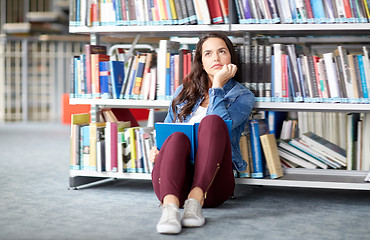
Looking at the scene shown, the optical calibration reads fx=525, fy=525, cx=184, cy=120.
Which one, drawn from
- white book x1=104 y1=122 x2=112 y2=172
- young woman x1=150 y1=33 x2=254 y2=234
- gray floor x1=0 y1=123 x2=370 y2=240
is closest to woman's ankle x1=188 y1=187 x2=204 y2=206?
young woman x1=150 y1=33 x2=254 y2=234

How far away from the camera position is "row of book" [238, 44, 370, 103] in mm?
2641

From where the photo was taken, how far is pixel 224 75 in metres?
2.55

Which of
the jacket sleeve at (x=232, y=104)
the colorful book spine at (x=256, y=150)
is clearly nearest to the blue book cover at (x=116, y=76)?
the jacket sleeve at (x=232, y=104)

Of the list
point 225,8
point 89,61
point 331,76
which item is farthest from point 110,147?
point 331,76

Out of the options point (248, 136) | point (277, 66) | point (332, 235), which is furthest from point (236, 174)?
point (332, 235)

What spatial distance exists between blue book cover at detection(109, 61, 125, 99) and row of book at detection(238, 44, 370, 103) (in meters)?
0.70

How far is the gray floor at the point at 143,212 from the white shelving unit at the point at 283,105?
0.33ft

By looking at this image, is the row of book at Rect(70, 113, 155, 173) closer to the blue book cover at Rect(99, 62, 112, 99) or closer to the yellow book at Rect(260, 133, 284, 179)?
the blue book cover at Rect(99, 62, 112, 99)

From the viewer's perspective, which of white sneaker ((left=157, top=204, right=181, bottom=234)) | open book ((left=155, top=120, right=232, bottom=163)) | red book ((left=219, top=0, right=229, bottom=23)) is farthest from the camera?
red book ((left=219, top=0, right=229, bottom=23))

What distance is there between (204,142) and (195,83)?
1.67 feet

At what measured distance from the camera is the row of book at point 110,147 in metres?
2.93

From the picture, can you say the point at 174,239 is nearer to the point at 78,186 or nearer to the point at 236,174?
the point at 236,174

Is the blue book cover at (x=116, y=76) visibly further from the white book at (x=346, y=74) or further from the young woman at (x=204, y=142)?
the white book at (x=346, y=74)

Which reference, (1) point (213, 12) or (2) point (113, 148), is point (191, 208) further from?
(1) point (213, 12)
